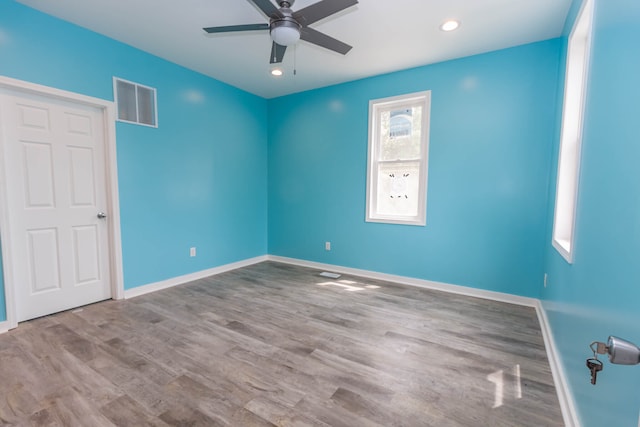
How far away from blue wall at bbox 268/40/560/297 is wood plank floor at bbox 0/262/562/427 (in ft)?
2.02

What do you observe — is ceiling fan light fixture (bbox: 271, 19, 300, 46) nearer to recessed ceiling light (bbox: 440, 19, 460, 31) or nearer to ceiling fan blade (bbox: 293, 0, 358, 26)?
ceiling fan blade (bbox: 293, 0, 358, 26)

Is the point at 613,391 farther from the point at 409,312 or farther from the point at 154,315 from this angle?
the point at 154,315

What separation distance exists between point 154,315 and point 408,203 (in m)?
3.26

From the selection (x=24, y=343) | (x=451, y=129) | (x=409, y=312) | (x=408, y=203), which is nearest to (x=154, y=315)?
(x=24, y=343)

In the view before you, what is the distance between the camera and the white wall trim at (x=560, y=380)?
1.51 m

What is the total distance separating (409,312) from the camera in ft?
9.66

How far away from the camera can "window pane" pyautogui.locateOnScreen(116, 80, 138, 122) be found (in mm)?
3123

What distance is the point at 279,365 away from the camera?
2035 mm

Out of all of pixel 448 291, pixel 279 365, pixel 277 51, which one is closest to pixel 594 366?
pixel 279 365

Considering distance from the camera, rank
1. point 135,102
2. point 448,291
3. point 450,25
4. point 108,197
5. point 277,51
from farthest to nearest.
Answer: point 448,291
point 135,102
point 108,197
point 450,25
point 277,51

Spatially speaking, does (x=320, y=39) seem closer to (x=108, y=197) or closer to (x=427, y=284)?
(x=108, y=197)

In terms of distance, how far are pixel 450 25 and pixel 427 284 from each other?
2.88 metres

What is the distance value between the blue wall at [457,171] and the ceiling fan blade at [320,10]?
2.09 metres

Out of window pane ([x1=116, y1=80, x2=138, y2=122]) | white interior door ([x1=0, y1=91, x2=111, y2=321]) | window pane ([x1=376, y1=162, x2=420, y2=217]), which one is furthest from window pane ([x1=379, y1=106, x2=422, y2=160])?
white interior door ([x1=0, y1=91, x2=111, y2=321])
